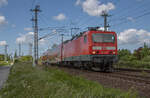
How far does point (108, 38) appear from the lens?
1503cm

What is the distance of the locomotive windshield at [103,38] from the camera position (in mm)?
14684

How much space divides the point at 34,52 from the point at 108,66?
35.8 feet

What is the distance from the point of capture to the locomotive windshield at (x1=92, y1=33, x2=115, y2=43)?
14.7 m

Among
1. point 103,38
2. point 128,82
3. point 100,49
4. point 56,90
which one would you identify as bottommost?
point 128,82

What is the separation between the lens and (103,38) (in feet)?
48.8

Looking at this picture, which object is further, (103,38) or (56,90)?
(103,38)

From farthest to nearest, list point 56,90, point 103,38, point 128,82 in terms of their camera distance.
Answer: point 103,38 < point 128,82 < point 56,90

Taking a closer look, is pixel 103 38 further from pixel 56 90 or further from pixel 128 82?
pixel 56 90

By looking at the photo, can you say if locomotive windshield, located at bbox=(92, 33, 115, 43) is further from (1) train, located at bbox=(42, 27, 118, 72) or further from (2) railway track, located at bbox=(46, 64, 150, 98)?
(2) railway track, located at bbox=(46, 64, 150, 98)

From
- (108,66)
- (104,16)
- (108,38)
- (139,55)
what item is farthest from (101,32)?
(139,55)

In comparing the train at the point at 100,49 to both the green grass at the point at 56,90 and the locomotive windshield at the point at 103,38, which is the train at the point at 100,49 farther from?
the green grass at the point at 56,90

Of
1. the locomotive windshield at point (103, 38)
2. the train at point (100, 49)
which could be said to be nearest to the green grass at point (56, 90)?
the train at point (100, 49)

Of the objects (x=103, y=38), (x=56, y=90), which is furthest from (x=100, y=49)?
(x=56, y=90)

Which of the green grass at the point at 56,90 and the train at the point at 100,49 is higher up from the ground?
the train at the point at 100,49
